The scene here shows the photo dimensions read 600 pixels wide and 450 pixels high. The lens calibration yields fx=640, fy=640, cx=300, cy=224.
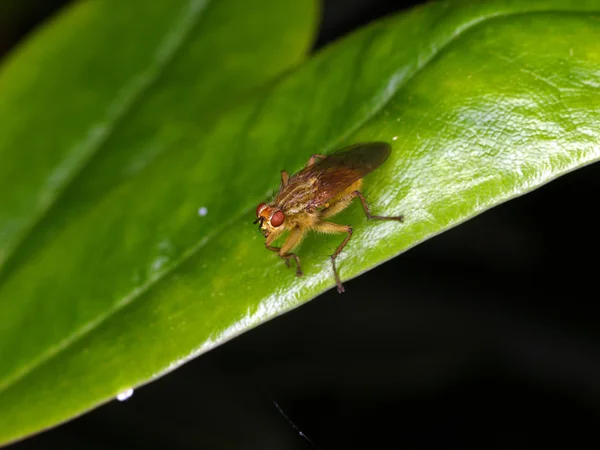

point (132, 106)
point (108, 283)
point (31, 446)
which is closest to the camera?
point (108, 283)

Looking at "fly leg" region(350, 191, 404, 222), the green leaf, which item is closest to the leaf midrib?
the green leaf

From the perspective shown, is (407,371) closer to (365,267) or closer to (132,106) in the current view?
(365,267)

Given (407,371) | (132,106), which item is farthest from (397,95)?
(132,106)

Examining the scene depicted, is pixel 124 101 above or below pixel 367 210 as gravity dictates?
above

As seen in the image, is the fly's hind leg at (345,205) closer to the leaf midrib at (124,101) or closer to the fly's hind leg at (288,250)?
the fly's hind leg at (288,250)

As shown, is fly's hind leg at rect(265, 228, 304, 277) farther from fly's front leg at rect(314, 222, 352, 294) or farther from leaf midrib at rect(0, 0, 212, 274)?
leaf midrib at rect(0, 0, 212, 274)

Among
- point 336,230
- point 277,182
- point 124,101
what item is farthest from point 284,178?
point 124,101

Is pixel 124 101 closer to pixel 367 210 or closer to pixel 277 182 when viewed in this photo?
pixel 277 182
